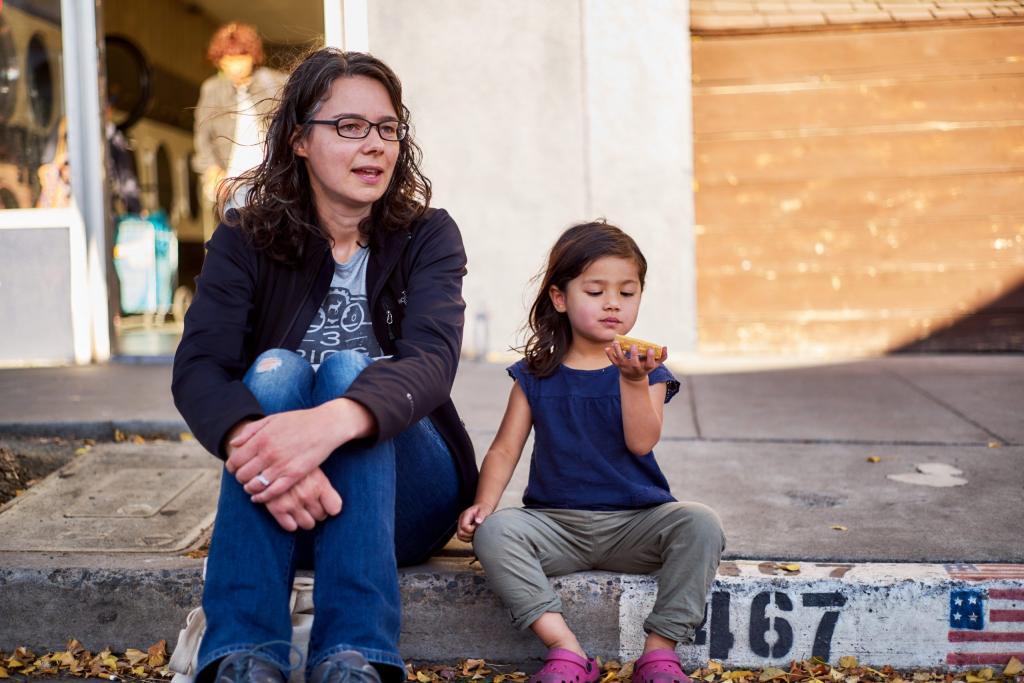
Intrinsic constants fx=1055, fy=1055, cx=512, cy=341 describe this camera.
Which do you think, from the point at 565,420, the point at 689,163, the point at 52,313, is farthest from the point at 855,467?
the point at 52,313

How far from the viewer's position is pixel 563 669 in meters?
2.34

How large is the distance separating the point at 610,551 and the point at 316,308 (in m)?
0.92

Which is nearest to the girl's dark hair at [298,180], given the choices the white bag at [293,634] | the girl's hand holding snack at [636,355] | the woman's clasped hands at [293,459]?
the woman's clasped hands at [293,459]

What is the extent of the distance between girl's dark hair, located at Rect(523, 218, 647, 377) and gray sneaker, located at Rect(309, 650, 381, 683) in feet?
2.88

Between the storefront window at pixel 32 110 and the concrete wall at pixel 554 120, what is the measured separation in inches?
79.1

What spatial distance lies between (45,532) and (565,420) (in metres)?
1.59

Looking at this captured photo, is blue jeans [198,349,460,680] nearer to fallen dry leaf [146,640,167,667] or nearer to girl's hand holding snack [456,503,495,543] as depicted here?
girl's hand holding snack [456,503,495,543]

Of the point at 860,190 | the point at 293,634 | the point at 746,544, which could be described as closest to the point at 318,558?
the point at 293,634

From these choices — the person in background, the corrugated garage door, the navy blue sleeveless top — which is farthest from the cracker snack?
the person in background

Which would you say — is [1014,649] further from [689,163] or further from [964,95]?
[964,95]

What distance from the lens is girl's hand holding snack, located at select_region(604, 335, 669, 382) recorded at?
2297 mm

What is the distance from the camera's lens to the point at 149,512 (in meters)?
3.25

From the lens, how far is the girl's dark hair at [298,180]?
2.51 m

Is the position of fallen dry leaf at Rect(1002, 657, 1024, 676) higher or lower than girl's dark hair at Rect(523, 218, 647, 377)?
lower
